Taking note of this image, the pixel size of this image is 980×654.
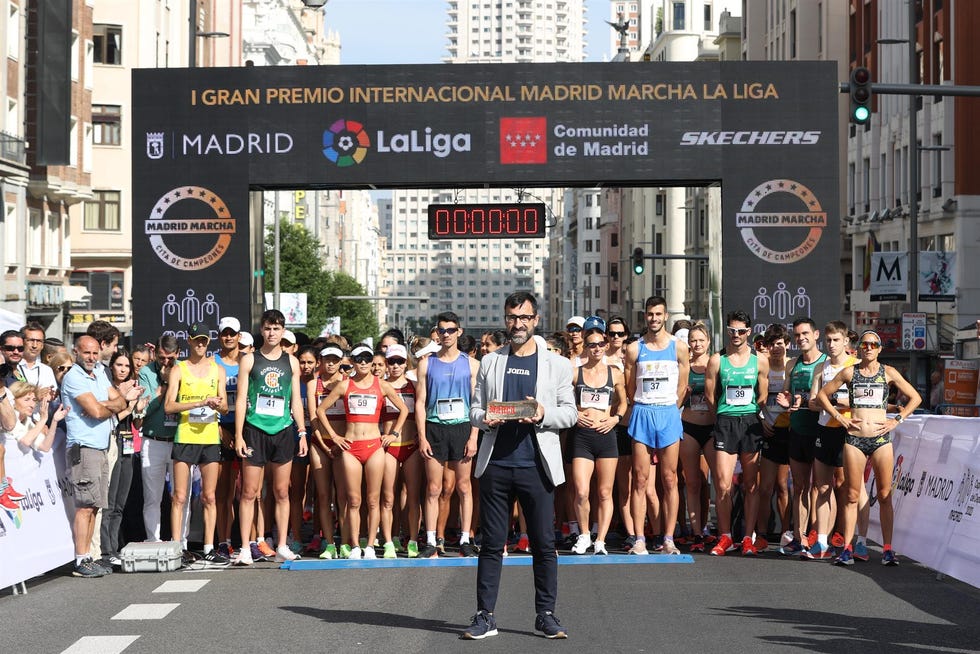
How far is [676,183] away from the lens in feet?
66.5

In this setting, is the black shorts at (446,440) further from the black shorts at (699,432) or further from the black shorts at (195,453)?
the black shorts at (699,432)

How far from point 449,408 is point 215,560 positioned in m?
2.24

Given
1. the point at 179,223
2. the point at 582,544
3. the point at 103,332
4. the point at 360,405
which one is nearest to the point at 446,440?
the point at 360,405

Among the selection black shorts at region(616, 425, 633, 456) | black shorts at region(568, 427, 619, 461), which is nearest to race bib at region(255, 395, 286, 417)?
black shorts at region(568, 427, 619, 461)

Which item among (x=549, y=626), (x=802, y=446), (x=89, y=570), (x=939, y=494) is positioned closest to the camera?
(x=549, y=626)

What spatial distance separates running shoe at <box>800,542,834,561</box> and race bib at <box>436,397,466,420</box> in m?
3.03

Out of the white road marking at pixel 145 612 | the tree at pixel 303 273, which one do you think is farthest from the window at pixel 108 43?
the white road marking at pixel 145 612

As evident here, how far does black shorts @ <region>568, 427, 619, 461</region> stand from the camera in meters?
12.7

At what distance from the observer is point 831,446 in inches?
490

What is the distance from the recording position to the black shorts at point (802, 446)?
12742mm

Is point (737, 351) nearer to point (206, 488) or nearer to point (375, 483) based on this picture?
point (375, 483)

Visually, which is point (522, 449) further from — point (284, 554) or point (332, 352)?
point (332, 352)

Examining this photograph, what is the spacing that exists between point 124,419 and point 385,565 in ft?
8.05

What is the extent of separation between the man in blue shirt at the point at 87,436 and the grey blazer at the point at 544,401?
12.6 feet
